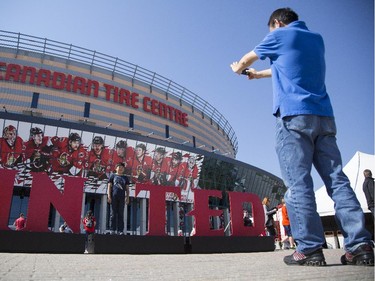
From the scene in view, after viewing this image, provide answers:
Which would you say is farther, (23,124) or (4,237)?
(23,124)

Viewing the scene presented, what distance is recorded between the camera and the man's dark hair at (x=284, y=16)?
274cm

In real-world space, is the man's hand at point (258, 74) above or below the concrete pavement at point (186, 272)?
above

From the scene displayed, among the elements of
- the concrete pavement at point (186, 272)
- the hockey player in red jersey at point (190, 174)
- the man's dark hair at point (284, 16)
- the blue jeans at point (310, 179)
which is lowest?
the concrete pavement at point (186, 272)

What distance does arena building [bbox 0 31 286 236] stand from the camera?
77.6 feet

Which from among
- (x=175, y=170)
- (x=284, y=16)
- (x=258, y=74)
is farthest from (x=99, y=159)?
(x=284, y=16)

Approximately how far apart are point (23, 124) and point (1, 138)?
1.89 metres

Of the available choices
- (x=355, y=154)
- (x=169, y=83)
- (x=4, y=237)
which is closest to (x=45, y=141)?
(x=169, y=83)

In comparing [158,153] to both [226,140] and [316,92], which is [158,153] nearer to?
[226,140]

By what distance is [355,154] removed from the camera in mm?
17453

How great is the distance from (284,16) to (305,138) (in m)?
1.22

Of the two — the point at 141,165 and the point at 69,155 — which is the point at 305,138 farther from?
the point at 141,165

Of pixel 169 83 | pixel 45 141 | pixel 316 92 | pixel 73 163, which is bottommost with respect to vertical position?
pixel 316 92

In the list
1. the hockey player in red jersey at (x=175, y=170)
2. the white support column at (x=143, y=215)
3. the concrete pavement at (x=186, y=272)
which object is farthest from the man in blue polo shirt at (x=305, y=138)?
the hockey player in red jersey at (x=175, y=170)

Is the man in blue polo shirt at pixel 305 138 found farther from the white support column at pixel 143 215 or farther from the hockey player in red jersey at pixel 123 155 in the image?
the white support column at pixel 143 215
